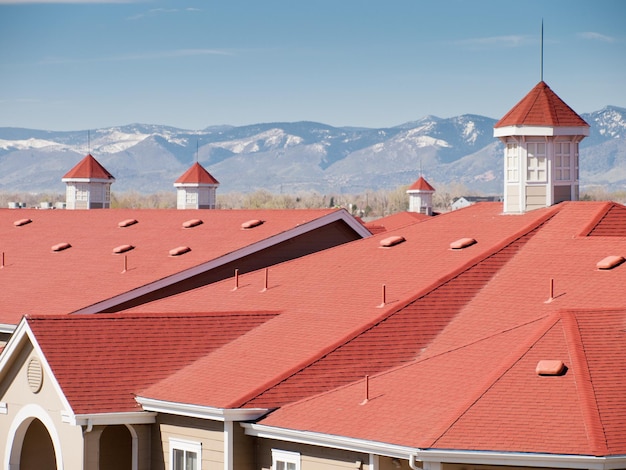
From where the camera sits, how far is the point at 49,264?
40.4 metres

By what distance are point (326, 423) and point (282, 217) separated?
20.0 m

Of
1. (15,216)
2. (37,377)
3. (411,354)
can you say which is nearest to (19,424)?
(37,377)

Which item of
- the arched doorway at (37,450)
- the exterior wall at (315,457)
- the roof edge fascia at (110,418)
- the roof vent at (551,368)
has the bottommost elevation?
the arched doorway at (37,450)

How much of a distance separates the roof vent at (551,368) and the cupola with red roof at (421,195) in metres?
79.8

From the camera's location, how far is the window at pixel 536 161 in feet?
104

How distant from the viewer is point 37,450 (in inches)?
1030

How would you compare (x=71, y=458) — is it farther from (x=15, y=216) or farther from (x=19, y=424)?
(x=15, y=216)

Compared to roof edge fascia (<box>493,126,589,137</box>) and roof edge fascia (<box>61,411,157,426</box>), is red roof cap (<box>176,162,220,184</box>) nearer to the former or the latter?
roof edge fascia (<box>493,126,589,137</box>)

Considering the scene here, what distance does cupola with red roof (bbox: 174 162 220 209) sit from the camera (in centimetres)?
6543

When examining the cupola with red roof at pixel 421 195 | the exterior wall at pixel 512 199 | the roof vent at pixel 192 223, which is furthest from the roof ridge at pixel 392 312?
the cupola with red roof at pixel 421 195

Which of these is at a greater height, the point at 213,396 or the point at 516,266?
the point at 516,266

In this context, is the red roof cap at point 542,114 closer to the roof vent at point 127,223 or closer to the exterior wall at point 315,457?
the exterior wall at point 315,457

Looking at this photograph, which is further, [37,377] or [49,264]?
[49,264]

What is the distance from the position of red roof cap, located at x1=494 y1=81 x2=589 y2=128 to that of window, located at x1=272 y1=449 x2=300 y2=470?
12.6 metres
